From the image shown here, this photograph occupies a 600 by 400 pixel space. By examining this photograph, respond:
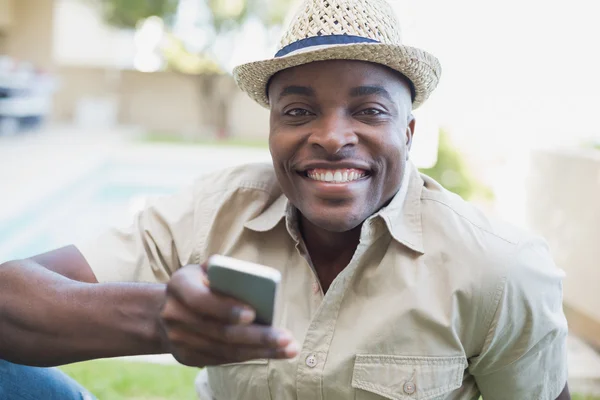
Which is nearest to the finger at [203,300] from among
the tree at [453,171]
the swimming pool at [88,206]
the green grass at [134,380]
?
the green grass at [134,380]

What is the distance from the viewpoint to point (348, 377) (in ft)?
4.69

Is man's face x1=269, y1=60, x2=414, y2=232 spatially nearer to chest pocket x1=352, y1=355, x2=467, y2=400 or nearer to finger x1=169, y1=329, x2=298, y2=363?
chest pocket x1=352, y1=355, x2=467, y2=400

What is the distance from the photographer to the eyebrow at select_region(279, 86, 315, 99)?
56.5 inches

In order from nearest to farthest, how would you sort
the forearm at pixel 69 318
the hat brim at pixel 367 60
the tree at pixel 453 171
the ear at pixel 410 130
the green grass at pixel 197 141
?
1. the forearm at pixel 69 318
2. the hat brim at pixel 367 60
3. the ear at pixel 410 130
4. the tree at pixel 453 171
5. the green grass at pixel 197 141

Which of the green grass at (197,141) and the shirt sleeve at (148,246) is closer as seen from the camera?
the shirt sleeve at (148,246)

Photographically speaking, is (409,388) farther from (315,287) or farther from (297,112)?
(297,112)

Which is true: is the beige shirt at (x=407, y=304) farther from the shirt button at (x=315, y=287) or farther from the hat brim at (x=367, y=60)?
the hat brim at (x=367, y=60)

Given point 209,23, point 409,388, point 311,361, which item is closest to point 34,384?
point 311,361

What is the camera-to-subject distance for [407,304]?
4.66ft

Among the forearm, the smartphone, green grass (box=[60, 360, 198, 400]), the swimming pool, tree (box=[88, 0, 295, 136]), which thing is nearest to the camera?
the smartphone

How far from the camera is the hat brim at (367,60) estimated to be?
1.38 meters

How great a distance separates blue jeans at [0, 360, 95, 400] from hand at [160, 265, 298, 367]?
1.89 ft

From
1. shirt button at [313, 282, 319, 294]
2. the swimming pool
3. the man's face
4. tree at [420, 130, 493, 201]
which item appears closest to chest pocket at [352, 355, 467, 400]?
shirt button at [313, 282, 319, 294]

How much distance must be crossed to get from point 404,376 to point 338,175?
0.46m
